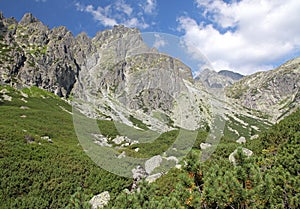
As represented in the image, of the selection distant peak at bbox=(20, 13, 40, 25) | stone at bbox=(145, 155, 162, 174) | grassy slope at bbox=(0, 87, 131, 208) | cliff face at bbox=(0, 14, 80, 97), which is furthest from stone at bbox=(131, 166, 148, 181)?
distant peak at bbox=(20, 13, 40, 25)

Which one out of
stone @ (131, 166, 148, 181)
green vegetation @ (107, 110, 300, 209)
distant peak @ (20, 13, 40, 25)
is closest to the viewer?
green vegetation @ (107, 110, 300, 209)

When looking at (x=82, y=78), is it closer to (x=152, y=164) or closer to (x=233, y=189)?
(x=152, y=164)

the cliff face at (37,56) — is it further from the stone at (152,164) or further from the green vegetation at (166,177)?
the stone at (152,164)

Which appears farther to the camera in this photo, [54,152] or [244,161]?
[54,152]

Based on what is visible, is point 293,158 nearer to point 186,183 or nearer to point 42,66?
point 186,183

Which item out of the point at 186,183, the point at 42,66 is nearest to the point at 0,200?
the point at 186,183

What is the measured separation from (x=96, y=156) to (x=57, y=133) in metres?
23.6

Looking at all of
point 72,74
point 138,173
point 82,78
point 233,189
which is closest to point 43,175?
point 138,173

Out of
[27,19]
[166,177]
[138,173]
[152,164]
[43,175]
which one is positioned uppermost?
[27,19]

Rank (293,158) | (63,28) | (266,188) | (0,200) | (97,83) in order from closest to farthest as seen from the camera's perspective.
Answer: (266,188)
(293,158)
(0,200)
(97,83)
(63,28)

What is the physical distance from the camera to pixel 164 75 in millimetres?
43969

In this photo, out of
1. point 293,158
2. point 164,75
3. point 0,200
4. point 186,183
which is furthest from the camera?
point 164,75

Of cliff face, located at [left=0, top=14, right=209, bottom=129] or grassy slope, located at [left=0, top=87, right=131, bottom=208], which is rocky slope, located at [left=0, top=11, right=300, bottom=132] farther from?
grassy slope, located at [left=0, top=87, right=131, bottom=208]

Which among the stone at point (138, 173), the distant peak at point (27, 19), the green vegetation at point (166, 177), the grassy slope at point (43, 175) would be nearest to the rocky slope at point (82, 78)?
the distant peak at point (27, 19)
